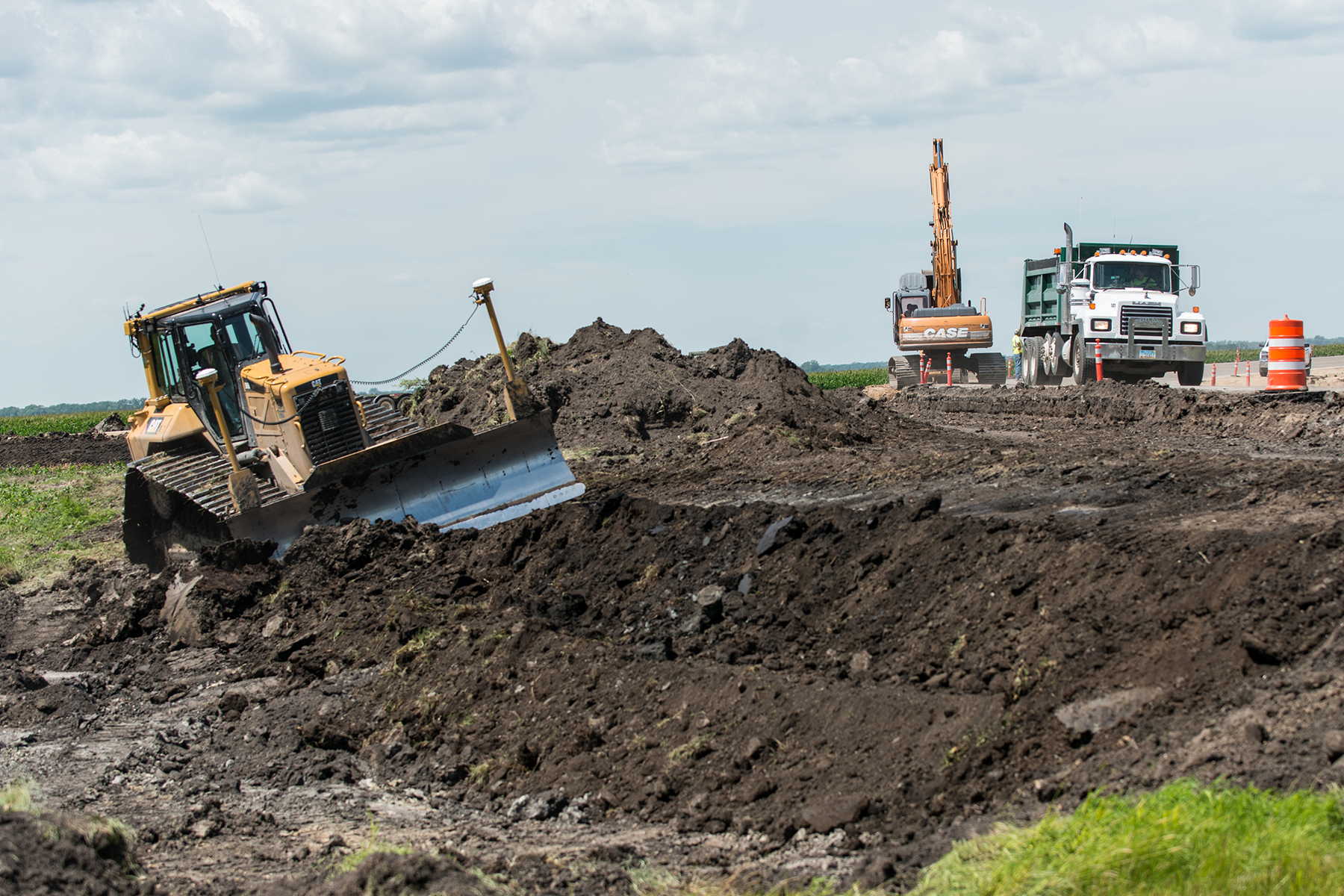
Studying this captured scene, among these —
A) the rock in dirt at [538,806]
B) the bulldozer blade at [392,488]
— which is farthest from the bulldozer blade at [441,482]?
the rock in dirt at [538,806]

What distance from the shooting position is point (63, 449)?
96.8 ft

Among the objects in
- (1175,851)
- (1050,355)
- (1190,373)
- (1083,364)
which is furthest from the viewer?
(1050,355)

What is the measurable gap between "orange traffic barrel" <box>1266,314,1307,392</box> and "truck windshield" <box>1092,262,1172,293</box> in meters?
5.97

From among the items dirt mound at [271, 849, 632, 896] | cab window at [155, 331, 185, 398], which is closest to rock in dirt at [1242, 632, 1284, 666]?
dirt mound at [271, 849, 632, 896]

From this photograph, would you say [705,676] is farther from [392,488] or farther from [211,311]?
[211,311]

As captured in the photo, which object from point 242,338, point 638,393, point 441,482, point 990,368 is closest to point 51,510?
point 242,338

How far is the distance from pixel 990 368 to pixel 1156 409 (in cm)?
1185

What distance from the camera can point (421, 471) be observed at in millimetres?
11492

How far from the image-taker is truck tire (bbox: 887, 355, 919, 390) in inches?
1147

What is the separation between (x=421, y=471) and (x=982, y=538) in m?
6.21

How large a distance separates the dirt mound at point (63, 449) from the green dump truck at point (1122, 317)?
65.0 ft

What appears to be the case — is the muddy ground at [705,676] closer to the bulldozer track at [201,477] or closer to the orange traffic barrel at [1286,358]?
the bulldozer track at [201,477]

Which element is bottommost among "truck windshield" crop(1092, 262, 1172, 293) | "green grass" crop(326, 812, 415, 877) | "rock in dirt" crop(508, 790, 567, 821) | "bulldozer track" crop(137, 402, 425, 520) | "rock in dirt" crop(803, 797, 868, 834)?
"rock in dirt" crop(508, 790, 567, 821)

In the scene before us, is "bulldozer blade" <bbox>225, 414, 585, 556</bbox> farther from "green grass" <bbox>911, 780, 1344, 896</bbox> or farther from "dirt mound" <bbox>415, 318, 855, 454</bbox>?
"green grass" <bbox>911, 780, 1344, 896</bbox>
